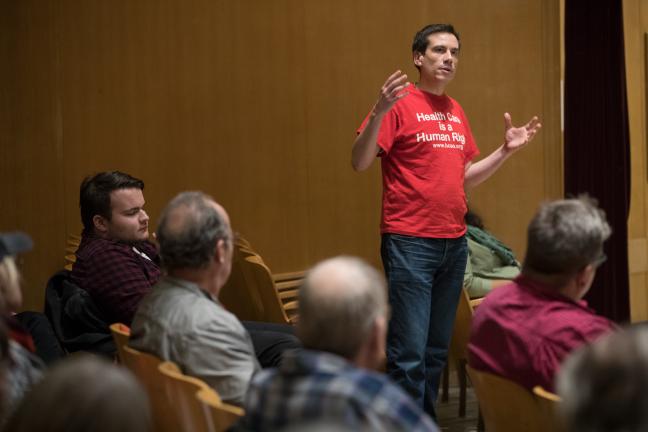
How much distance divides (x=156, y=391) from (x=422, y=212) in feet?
5.65

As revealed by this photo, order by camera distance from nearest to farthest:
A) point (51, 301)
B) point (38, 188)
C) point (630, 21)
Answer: point (51, 301)
point (38, 188)
point (630, 21)

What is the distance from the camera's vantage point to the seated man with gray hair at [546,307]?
2.23 meters

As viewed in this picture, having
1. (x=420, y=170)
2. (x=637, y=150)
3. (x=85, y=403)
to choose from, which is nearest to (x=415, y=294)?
(x=420, y=170)

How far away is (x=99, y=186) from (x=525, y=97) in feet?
9.10

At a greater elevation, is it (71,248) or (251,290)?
(71,248)

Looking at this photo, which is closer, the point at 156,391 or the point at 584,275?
the point at 156,391

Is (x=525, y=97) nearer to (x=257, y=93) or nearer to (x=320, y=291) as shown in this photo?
(x=257, y=93)

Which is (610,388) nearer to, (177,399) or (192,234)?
(177,399)

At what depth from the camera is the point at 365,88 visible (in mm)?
5082

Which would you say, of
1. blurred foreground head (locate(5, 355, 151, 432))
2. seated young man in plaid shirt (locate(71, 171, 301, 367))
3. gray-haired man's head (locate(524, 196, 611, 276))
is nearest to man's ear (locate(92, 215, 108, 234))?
seated young man in plaid shirt (locate(71, 171, 301, 367))

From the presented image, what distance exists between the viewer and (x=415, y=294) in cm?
368

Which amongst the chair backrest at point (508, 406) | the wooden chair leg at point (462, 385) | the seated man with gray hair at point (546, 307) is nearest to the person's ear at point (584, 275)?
the seated man with gray hair at point (546, 307)

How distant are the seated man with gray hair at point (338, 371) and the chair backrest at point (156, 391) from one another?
0.43 m

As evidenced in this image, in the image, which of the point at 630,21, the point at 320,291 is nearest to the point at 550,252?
the point at 320,291
